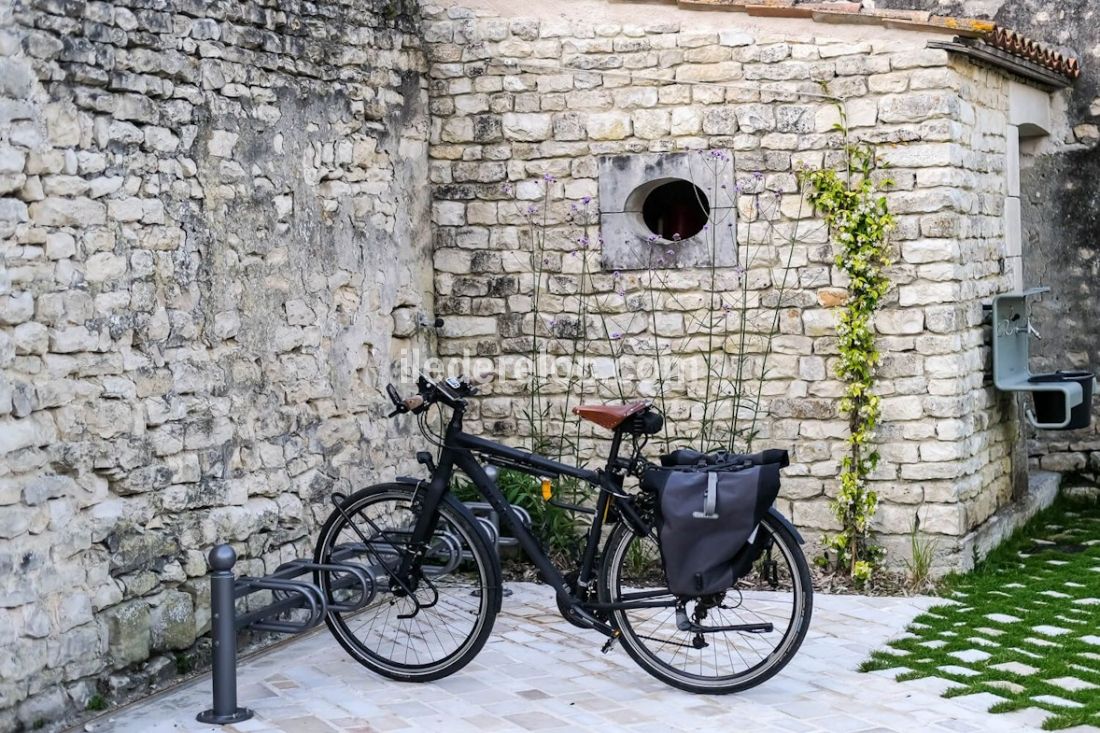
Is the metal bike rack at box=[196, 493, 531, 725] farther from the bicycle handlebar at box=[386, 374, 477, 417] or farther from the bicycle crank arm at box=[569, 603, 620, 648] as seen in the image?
the bicycle handlebar at box=[386, 374, 477, 417]

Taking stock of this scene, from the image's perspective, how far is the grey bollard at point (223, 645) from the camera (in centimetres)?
475

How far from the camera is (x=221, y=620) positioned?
478 centimetres

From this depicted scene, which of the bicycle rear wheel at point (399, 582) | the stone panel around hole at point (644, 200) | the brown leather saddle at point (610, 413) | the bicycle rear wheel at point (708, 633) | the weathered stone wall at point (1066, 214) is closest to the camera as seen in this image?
the bicycle rear wheel at point (708, 633)

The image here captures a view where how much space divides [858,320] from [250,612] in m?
3.27

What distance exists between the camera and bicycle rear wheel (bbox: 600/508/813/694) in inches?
191

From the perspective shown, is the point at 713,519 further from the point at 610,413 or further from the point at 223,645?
the point at 223,645

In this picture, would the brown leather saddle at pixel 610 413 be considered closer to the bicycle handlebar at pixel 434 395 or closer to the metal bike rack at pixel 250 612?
the bicycle handlebar at pixel 434 395

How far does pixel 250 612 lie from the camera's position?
526 cm

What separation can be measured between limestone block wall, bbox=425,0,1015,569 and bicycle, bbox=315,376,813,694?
1.62m

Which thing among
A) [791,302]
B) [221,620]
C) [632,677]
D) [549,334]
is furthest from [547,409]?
[221,620]

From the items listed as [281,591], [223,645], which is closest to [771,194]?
[281,591]

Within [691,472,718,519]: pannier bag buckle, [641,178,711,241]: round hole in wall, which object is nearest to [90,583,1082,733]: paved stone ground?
[691,472,718,519]: pannier bag buckle

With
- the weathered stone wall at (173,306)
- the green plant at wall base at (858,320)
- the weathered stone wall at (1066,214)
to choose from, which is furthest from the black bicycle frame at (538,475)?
the weathered stone wall at (1066,214)

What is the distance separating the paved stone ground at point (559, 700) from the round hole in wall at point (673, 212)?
2.52 m
